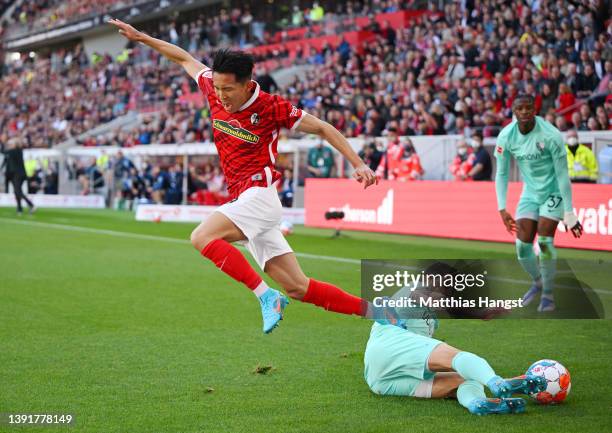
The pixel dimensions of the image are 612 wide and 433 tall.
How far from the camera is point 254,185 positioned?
6289 millimetres

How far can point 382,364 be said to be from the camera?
18.1 ft

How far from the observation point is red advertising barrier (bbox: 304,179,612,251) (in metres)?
14.2

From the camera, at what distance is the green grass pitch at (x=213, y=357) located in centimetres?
505

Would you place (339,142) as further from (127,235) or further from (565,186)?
(127,235)

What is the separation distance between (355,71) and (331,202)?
8168mm

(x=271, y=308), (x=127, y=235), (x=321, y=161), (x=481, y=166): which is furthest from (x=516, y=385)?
(x=321, y=161)

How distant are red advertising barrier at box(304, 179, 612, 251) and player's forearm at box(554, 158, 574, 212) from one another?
18.5 ft

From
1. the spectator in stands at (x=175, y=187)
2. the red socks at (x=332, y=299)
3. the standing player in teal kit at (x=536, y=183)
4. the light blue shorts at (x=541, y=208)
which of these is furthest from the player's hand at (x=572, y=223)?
the spectator in stands at (x=175, y=187)

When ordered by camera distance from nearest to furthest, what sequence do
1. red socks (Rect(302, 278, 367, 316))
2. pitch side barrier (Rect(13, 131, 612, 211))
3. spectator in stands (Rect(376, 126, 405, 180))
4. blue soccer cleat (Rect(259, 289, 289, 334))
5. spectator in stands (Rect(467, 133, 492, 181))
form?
1. blue soccer cleat (Rect(259, 289, 289, 334))
2. red socks (Rect(302, 278, 367, 316))
3. spectator in stands (Rect(467, 133, 492, 181))
4. pitch side barrier (Rect(13, 131, 612, 211))
5. spectator in stands (Rect(376, 126, 405, 180))

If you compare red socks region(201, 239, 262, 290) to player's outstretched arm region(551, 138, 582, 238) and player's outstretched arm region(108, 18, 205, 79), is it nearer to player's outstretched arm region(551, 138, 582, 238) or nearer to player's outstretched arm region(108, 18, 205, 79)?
player's outstretched arm region(108, 18, 205, 79)

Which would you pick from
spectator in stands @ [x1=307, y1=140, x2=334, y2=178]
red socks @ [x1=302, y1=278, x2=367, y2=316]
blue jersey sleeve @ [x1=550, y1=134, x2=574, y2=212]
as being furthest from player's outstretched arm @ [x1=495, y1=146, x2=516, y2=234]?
spectator in stands @ [x1=307, y1=140, x2=334, y2=178]

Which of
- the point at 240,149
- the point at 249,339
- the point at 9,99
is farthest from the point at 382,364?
the point at 9,99

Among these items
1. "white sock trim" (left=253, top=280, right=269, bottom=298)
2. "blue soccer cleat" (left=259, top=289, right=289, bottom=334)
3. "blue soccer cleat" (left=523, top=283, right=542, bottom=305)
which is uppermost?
"white sock trim" (left=253, top=280, right=269, bottom=298)

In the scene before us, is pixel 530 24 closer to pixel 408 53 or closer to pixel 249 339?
pixel 408 53
